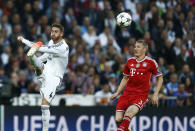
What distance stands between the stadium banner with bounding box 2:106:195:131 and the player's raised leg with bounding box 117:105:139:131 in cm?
307

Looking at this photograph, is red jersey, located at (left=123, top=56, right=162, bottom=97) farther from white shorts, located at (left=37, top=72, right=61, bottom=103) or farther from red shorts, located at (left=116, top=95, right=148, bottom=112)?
white shorts, located at (left=37, top=72, right=61, bottom=103)

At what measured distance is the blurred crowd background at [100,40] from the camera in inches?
742

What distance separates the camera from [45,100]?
1399cm

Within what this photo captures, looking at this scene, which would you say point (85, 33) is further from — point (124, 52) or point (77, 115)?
point (77, 115)

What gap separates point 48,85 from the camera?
555 inches

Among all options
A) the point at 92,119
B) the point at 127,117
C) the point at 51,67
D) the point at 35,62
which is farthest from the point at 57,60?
the point at 92,119

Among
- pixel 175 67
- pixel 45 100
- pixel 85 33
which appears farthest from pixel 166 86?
pixel 45 100

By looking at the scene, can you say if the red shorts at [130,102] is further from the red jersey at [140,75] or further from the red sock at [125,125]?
the red sock at [125,125]

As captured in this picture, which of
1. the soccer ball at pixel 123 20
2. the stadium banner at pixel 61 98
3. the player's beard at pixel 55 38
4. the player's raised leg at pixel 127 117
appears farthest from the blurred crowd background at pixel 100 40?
the player's raised leg at pixel 127 117

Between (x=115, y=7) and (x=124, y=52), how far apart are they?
2.12 metres

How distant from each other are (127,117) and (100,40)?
Result: 269 inches

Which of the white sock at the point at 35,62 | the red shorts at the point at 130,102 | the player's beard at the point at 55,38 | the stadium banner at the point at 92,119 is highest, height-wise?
the player's beard at the point at 55,38

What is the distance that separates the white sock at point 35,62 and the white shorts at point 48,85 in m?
0.30

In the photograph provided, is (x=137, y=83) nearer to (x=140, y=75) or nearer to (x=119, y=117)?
(x=140, y=75)
